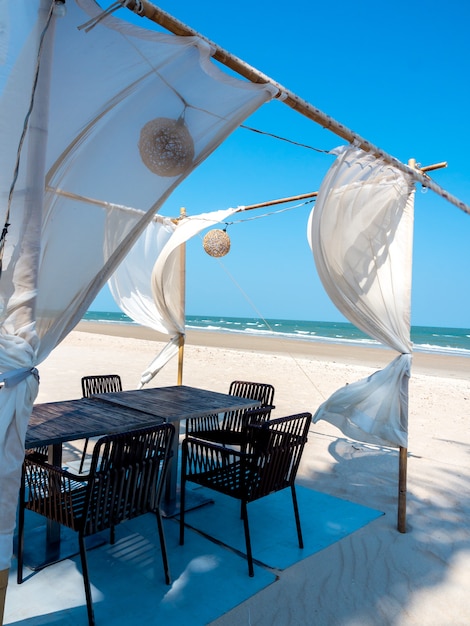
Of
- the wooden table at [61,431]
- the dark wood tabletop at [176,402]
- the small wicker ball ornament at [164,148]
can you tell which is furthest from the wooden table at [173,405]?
the small wicker ball ornament at [164,148]

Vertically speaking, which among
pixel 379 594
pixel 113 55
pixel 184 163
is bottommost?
pixel 379 594

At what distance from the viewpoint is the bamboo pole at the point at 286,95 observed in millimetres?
1837

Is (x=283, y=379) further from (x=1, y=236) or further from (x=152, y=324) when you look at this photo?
(x=1, y=236)

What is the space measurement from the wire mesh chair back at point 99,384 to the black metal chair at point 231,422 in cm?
75

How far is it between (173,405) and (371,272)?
160 cm

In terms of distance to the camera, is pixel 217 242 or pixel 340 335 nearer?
pixel 217 242

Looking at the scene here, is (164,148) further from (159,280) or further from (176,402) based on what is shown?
(159,280)

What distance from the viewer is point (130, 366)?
9.90 metres

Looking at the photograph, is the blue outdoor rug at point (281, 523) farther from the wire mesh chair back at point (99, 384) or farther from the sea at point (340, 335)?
the sea at point (340, 335)

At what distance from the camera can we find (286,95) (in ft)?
7.45

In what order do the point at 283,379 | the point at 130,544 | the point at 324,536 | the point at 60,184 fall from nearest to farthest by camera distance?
the point at 60,184 < the point at 130,544 < the point at 324,536 < the point at 283,379

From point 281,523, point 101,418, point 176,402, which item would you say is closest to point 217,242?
point 176,402

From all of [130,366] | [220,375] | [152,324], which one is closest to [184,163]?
[152,324]

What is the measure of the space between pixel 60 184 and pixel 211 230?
3411 millimetres
